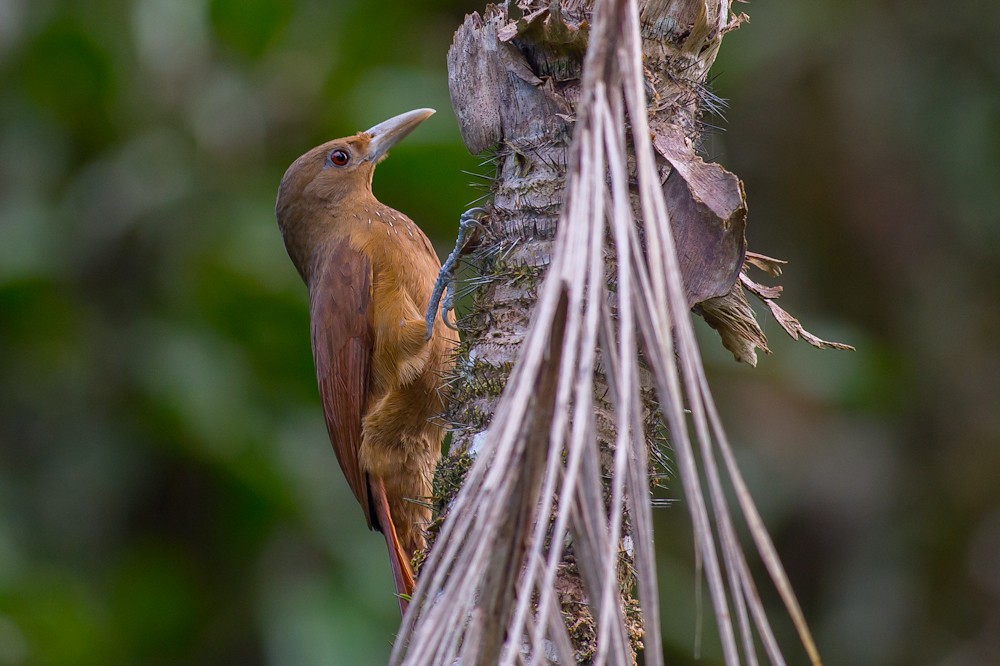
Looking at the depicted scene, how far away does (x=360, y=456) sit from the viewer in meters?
3.77

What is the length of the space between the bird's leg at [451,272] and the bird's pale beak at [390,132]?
0.80 metres

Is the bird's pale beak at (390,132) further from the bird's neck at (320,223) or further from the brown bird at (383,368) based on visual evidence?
the brown bird at (383,368)

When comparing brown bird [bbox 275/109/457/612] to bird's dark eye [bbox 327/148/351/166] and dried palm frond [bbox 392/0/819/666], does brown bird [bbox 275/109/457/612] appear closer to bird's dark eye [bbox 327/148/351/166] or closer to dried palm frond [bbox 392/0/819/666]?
bird's dark eye [bbox 327/148/351/166]

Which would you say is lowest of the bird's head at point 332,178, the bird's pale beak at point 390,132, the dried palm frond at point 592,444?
the bird's head at point 332,178

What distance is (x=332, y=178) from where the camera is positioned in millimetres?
4168

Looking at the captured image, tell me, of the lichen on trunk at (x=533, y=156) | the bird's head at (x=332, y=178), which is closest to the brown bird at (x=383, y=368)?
the bird's head at (x=332, y=178)

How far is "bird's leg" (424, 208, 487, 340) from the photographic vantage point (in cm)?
280

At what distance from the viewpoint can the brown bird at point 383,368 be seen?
367cm

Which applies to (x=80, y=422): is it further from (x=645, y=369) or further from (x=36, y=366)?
(x=645, y=369)

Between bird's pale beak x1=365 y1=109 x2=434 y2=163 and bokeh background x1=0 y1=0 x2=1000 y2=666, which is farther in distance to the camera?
bokeh background x1=0 y1=0 x2=1000 y2=666

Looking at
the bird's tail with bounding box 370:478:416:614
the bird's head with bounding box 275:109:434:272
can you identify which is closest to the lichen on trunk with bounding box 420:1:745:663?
the bird's tail with bounding box 370:478:416:614

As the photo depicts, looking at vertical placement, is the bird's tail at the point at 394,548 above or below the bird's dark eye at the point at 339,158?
below

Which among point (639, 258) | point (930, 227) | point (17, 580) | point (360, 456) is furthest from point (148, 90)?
point (639, 258)

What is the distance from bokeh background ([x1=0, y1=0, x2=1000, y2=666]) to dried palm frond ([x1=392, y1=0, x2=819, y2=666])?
168 inches
